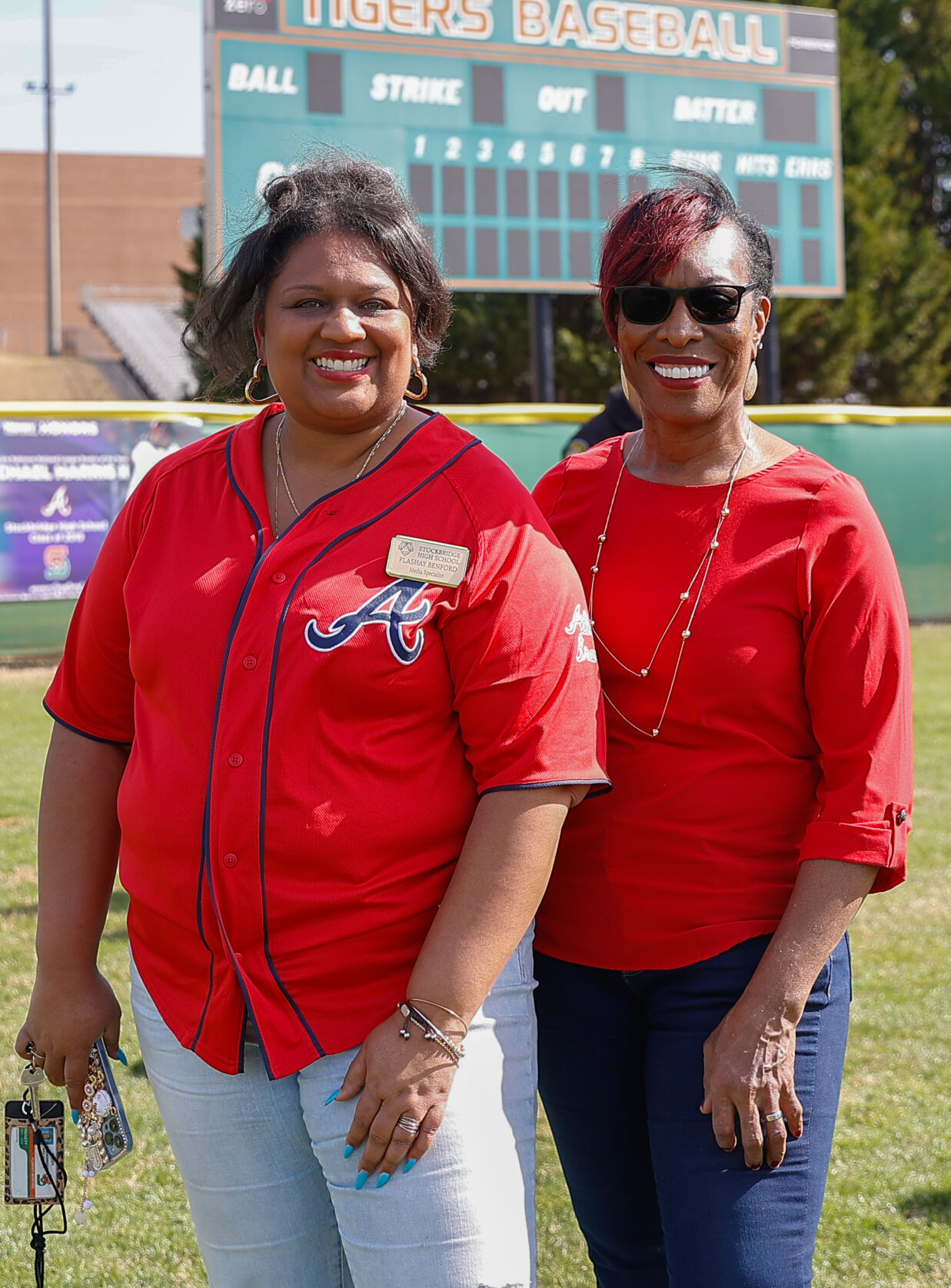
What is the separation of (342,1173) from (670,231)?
1.35m

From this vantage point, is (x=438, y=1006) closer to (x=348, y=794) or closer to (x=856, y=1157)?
(x=348, y=794)

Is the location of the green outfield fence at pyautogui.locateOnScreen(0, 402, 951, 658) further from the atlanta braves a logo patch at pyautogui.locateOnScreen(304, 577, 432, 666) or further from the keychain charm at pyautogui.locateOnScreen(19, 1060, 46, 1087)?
the atlanta braves a logo patch at pyautogui.locateOnScreen(304, 577, 432, 666)

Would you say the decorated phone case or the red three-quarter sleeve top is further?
the decorated phone case

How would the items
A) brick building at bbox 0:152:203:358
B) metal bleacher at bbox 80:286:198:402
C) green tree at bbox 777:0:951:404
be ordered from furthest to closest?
brick building at bbox 0:152:203:358, metal bleacher at bbox 80:286:198:402, green tree at bbox 777:0:951:404

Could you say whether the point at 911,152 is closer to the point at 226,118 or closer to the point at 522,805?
the point at 226,118

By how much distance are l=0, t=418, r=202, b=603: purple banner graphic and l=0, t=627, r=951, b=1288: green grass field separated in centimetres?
546

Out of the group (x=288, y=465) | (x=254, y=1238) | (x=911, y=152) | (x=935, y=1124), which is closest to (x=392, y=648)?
(x=288, y=465)

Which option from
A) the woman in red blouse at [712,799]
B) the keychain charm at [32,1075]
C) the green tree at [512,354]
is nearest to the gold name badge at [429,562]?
the woman in red blouse at [712,799]

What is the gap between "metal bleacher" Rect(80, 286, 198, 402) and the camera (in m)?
27.0

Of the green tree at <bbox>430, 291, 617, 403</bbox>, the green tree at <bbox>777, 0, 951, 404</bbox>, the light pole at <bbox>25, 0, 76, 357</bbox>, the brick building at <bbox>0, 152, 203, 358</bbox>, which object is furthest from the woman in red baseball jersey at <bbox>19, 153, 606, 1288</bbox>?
the brick building at <bbox>0, 152, 203, 358</bbox>

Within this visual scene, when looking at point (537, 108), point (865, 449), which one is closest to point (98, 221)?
point (537, 108)

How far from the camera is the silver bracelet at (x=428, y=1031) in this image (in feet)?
5.33

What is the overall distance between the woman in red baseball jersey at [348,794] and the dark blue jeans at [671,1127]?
184 millimetres

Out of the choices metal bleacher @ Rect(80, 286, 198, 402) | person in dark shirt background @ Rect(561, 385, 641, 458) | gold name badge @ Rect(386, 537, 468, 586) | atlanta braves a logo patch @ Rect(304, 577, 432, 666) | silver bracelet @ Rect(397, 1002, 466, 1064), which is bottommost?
silver bracelet @ Rect(397, 1002, 466, 1064)
